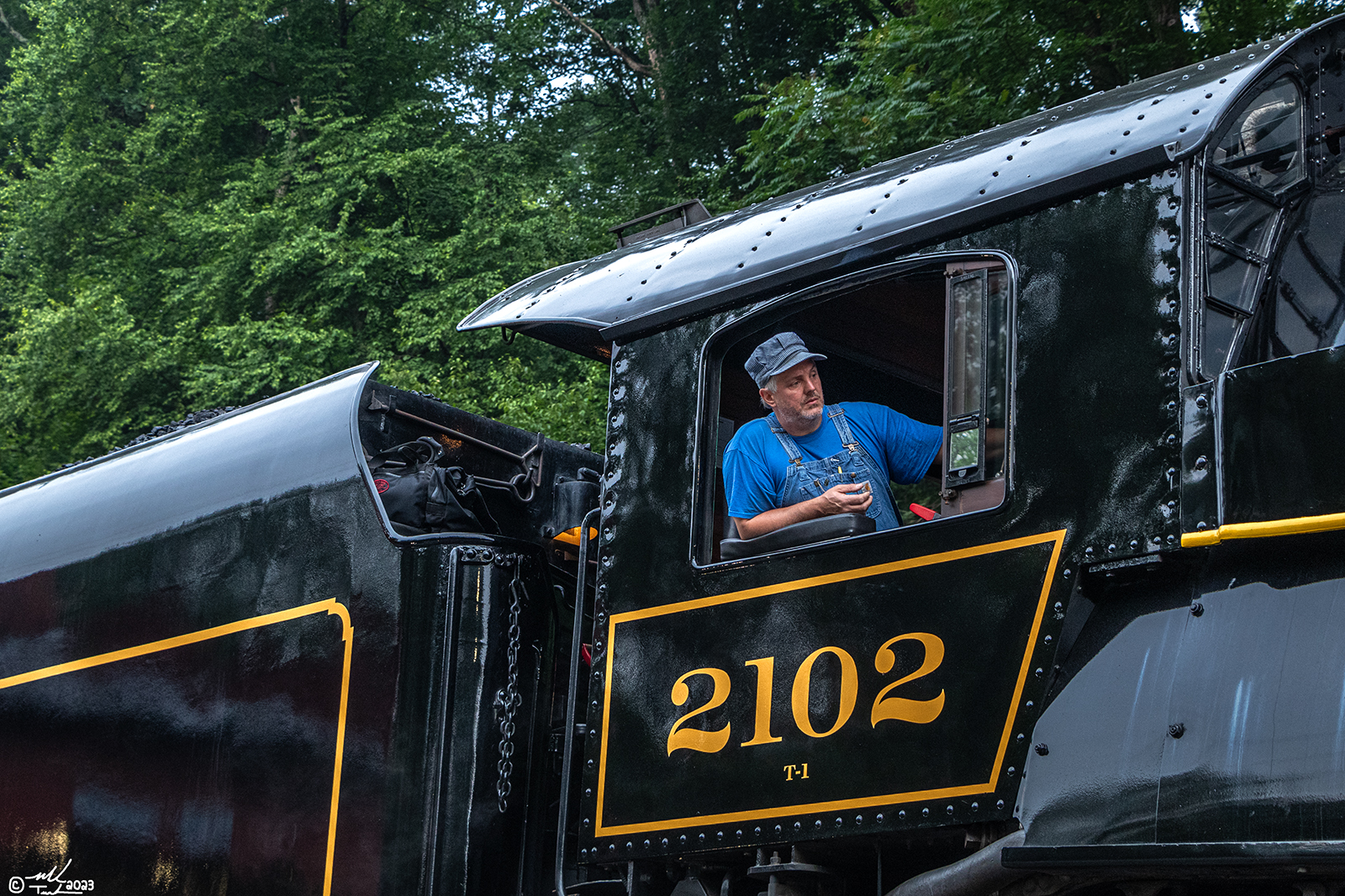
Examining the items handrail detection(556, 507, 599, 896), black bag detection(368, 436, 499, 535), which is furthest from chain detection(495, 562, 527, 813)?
black bag detection(368, 436, 499, 535)

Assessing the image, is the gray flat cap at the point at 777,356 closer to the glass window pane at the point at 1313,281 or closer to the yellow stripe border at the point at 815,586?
the yellow stripe border at the point at 815,586

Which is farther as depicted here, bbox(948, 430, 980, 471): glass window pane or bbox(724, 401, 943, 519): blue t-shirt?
bbox(724, 401, 943, 519): blue t-shirt

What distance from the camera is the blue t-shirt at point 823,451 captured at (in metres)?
3.40

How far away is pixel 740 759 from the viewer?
10.3 ft

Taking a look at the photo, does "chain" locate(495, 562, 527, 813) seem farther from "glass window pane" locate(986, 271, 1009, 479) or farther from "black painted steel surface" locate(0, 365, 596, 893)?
"glass window pane" locate(986, 271, 1009, 479)

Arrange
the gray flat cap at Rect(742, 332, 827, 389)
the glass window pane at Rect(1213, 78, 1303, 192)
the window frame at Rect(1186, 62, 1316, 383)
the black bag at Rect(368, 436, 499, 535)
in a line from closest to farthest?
1. the window frame at Rect(1186, 62, 1316, 383)
2. the glass window pane at Rect(1213, 78, 1303, 192)
3. the gray flat cap at Rect(742, 332, 827, 389)
4. the black bag at Rect(368, 436, 499, 535)

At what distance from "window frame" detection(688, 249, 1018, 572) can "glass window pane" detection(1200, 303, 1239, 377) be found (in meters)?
0.39

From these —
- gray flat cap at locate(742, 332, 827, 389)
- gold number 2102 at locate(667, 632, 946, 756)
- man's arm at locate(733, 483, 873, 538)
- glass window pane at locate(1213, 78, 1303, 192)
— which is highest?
glass window pane at locate(1213, 78, 1303, 192)

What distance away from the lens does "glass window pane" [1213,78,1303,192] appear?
2.97 meters

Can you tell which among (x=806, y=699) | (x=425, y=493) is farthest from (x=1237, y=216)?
(x=425, y=493)

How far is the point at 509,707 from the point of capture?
12.9 ft

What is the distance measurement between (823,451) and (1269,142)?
127 cm

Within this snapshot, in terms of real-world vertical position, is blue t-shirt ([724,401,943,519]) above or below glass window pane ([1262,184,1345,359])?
below

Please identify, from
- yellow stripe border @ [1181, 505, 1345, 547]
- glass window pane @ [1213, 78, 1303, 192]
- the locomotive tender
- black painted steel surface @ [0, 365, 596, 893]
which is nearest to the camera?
yellow stripe border @ [1181, 505, 1345, 547]
